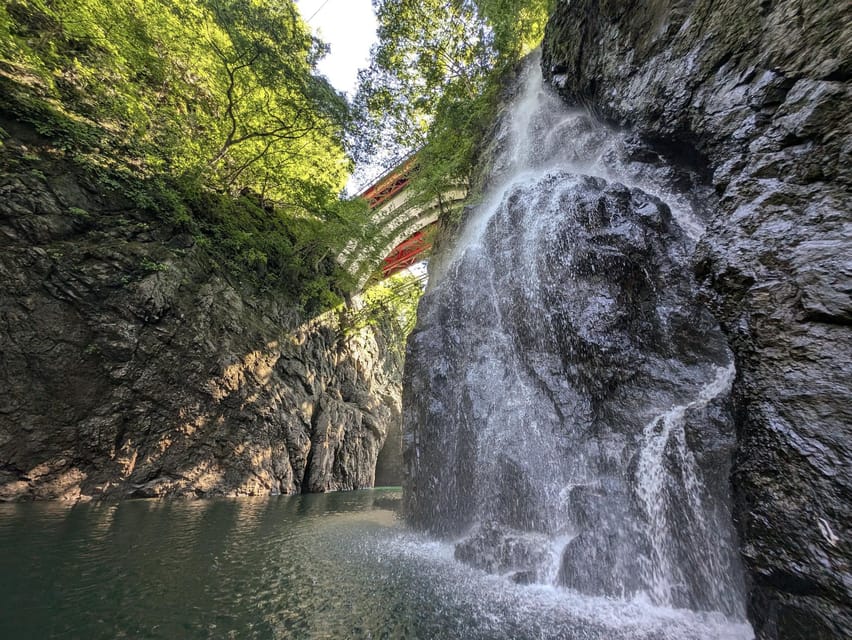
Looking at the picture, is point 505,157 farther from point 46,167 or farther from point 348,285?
point 46,167

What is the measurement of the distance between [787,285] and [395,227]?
1375cm

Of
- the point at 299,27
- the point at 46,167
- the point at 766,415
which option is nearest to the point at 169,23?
the point at 299,27

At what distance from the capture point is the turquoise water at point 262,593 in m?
2.78

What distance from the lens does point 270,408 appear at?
1124 centimetres

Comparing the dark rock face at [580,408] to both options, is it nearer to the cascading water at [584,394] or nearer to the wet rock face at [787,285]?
the cascading water at [584,394]

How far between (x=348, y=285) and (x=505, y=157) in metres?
8.59

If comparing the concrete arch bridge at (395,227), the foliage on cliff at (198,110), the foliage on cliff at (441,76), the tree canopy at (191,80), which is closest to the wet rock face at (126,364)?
the foliage on cliff at (198,110)

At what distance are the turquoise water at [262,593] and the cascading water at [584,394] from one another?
0.53 meters

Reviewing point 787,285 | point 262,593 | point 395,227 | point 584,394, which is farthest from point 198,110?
point 787,285

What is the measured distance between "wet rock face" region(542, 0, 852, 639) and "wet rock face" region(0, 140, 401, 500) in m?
10.9

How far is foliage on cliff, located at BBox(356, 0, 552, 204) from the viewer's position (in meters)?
11.5

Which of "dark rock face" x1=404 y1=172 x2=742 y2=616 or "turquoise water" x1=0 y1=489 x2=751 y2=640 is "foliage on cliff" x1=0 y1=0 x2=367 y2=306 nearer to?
"dark rock face" x1=404 y1=172 x2=742 y2=616

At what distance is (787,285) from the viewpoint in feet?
9.36

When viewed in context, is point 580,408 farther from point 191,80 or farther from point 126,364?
point 191,80
